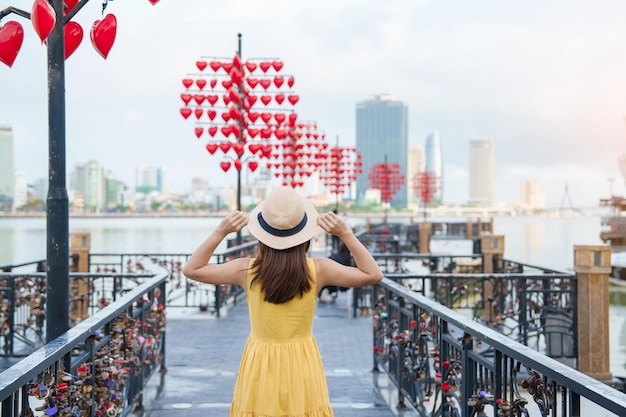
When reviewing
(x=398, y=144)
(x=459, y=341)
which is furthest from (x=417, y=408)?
(x=398, y=144)

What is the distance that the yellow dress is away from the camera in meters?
3.09

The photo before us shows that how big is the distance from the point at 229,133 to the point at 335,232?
1175 cm

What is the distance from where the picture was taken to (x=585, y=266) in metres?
8.12

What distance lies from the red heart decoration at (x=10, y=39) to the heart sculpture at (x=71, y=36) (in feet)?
1.51

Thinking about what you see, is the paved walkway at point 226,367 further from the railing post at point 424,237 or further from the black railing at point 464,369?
the railing post at point 424,237

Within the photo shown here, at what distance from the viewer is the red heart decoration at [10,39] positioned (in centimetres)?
384

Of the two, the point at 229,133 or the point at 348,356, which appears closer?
the point at 348,356

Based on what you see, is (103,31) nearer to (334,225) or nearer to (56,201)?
(56,201)

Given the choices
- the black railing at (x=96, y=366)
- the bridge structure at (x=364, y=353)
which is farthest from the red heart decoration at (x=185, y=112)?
the black railing at (x=96, y=366)

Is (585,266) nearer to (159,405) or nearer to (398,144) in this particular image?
(159,405)

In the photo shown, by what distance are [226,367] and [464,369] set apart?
4046mm

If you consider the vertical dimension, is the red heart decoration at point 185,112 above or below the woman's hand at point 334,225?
above

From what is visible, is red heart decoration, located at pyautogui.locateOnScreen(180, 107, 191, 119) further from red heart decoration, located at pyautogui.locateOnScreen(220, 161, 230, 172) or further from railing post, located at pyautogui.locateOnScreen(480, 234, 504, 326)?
railing post, located at pyautogui.locateOnScreen(480, 234, 504, 326)

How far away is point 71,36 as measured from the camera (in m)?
4.35
